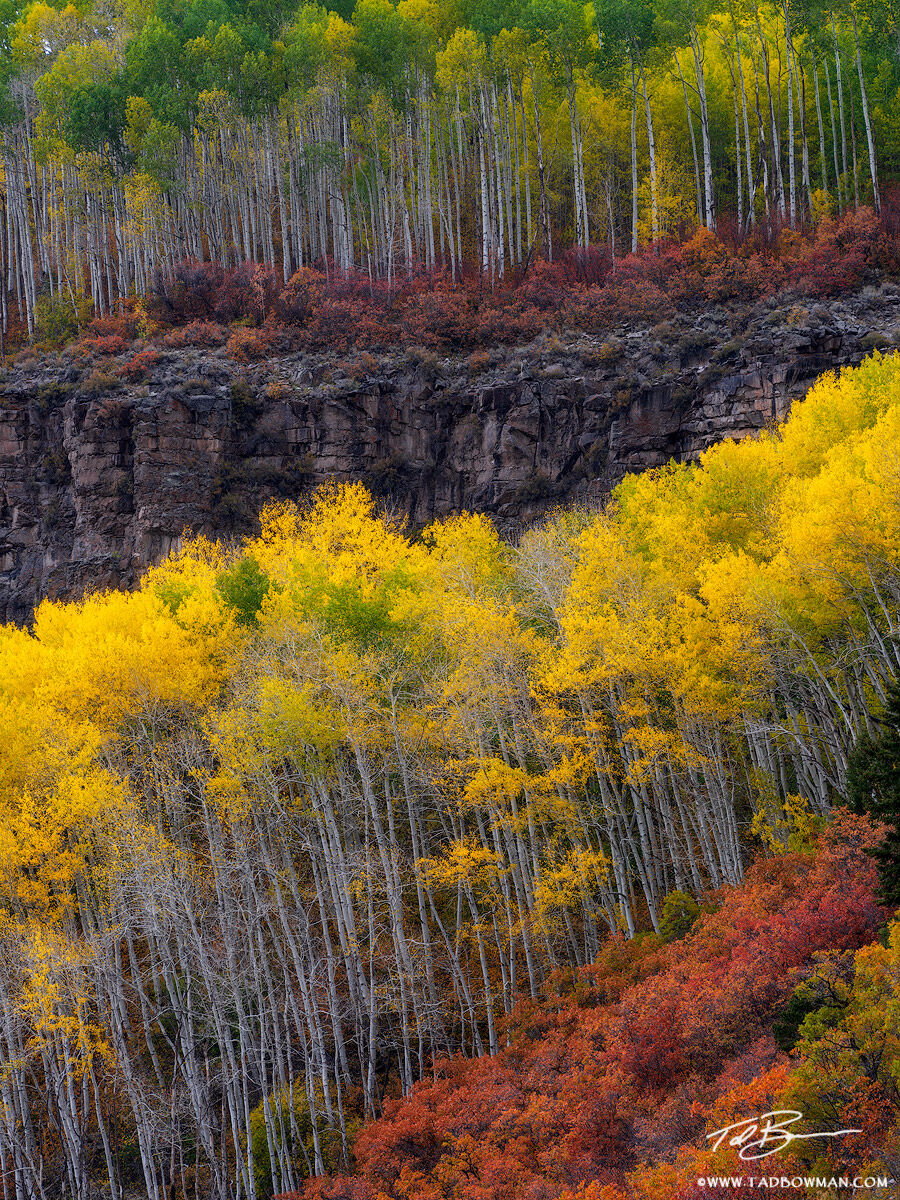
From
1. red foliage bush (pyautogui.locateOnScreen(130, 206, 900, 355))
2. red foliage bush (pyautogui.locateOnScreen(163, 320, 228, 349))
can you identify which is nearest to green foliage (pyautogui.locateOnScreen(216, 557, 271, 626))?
red foliage bush (pyautogui.locateOnScreen(130, 206, 900, 355))

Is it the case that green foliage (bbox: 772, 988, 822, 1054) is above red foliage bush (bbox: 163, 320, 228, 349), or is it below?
below

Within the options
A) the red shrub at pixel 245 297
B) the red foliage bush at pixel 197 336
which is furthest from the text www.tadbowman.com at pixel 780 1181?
the red shrub at pixel 245 297

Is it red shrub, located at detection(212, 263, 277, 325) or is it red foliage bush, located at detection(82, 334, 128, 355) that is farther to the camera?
red shrub, located at detection(212, 263, 277, 325)

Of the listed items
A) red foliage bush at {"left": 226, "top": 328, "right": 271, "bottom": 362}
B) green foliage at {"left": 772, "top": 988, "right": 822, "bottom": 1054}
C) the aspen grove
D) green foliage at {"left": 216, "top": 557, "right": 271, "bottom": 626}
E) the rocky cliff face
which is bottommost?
green foliage at {"left": 772, "top": 988, "right": 822, "bottom": 1054}

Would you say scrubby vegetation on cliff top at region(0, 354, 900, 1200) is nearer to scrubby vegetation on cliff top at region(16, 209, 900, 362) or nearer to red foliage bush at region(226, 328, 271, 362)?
scrubby vegetation on cliff top at region(16, 209, 900, 362)

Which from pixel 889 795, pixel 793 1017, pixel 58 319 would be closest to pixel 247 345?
pixel 58 319

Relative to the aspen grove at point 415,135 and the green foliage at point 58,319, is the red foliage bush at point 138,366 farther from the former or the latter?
the aspen grove at point 415,135

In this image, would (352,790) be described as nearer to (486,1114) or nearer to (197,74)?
(486,1114)

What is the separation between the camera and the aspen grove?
52094 millimetres

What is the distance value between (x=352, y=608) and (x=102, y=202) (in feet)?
135
